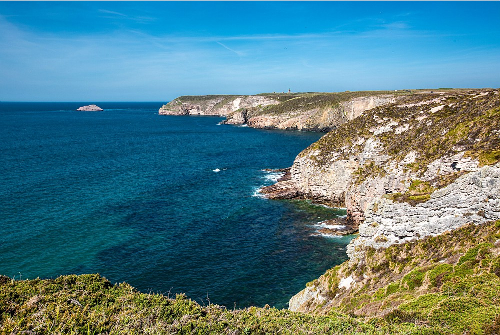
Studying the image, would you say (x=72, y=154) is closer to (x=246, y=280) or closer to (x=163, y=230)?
(x=163, y=230)

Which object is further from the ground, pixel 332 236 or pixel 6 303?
pixel 6 303

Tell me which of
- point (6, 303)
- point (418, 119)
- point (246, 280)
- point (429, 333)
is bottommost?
point (246, 280)

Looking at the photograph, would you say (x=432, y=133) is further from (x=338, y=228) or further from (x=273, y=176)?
(x=273, y=176)

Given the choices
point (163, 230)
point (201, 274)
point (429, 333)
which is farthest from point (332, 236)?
point (429, 333)

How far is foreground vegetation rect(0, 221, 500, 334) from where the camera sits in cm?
1488

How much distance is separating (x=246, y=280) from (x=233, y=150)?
77.6 meters

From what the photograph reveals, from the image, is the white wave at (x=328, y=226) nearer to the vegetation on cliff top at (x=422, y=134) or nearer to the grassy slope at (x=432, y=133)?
the vegetation on cliff top at (x=422, y=134)

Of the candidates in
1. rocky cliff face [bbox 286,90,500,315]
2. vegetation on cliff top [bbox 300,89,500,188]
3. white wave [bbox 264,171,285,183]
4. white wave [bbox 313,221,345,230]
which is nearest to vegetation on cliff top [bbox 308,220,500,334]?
rocky cliff face [bbox 286,90,500,315]

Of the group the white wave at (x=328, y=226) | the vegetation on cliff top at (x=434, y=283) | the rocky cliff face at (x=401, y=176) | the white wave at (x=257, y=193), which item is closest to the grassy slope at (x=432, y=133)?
the rocky cliff face at (x=401, y=176)

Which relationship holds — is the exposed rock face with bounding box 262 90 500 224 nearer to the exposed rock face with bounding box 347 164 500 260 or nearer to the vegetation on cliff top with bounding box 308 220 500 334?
the exposed rock face with bounding box 347 164 500 260

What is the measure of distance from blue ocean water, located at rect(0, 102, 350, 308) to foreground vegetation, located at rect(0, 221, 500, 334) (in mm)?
9274

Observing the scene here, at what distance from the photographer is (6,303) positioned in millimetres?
16219

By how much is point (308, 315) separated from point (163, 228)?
3139 cm

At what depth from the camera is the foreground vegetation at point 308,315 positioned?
14.9m
